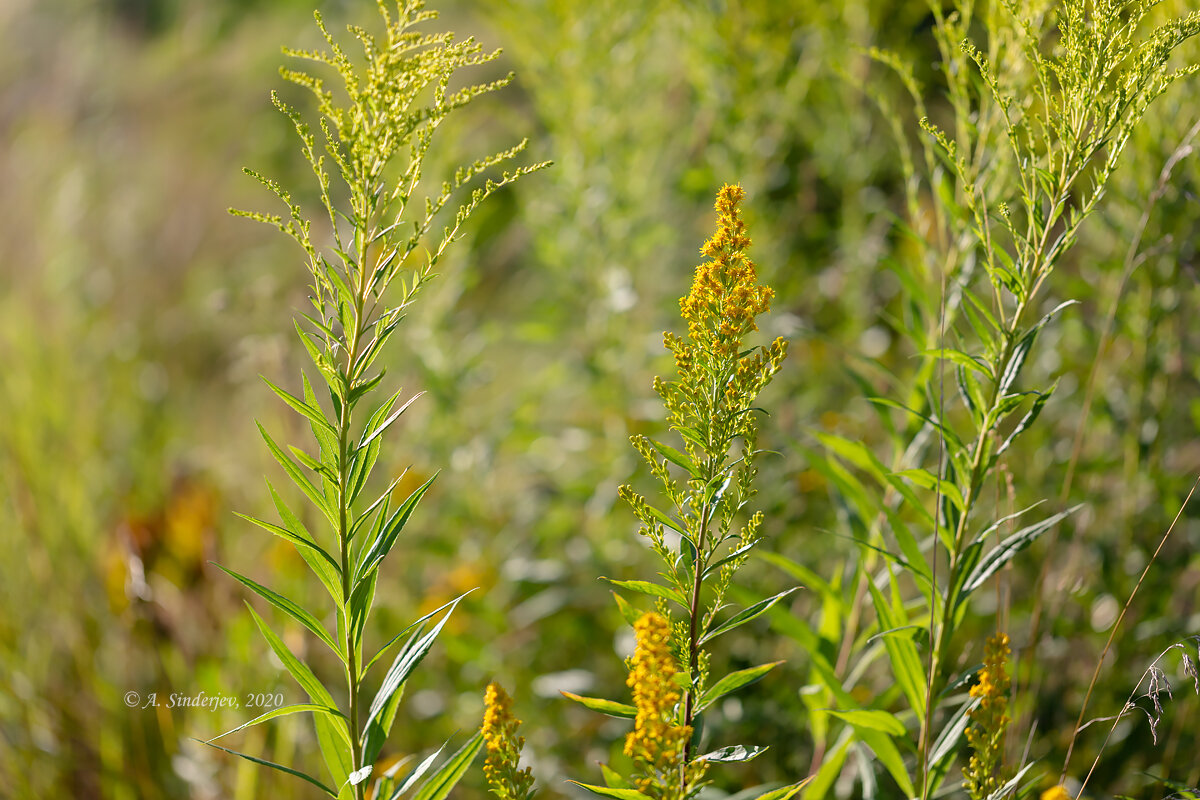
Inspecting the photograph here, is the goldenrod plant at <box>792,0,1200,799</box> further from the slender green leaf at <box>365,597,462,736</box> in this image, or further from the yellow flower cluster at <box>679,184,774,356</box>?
the slender green leaf at <box>365,597,462,736</box>

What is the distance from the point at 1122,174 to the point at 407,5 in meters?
1.48

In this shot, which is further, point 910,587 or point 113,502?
point 113,502

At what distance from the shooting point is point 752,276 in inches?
28.8

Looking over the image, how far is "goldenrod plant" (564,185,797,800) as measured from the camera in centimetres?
71

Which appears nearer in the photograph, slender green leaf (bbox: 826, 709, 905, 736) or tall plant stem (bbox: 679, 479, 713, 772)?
tall plant stem (bbox: 679, 479, 713, 772)

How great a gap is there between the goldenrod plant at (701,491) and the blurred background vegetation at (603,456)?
1.56 feet

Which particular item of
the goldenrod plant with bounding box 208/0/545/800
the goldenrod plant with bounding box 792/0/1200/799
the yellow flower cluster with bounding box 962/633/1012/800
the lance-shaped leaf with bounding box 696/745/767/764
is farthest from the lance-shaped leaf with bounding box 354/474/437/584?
the yellow flower cluster with bounding box 962/633/1012/800

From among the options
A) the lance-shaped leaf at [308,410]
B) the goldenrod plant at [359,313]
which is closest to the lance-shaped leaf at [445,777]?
the goldenrod plant at [359,313]

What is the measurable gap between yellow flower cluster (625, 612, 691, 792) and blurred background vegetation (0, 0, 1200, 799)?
52cm

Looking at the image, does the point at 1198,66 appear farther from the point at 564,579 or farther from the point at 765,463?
the point at 564,579

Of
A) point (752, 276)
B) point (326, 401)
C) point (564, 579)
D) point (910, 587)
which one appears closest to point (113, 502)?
point (326, 401)

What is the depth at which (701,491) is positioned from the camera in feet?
2.52

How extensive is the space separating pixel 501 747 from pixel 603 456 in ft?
4.38

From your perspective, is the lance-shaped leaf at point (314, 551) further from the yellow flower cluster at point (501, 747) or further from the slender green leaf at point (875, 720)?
the slender green leaf at point (875, 720)
